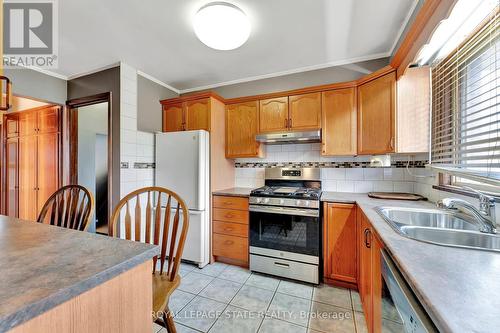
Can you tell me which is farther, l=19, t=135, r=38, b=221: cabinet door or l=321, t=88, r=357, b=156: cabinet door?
l=19, t=135, r=38, b=221: cabinet door

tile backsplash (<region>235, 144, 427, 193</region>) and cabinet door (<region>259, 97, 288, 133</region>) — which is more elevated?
cabinet door (<region>259, 97, 288, 133</region>)

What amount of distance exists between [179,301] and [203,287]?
0.26 meters

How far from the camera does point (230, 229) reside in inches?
96.7

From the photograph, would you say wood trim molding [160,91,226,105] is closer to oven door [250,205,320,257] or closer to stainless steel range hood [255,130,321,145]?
stainless steel range hood [255,130,321,145]

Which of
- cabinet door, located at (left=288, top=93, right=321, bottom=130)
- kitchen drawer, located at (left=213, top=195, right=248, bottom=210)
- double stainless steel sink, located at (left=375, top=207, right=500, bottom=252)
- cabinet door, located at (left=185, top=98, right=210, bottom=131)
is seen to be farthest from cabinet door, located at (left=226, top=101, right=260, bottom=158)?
double stainless steel sink, located at (left=375, top=207, right=500, bottom=252)

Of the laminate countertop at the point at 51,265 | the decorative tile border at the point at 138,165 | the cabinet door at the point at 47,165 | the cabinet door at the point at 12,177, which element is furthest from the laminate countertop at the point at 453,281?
the cabinet door at the point at 12,177

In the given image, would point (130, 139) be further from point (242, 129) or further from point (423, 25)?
point (423, 25)

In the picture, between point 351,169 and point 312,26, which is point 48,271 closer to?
point 312,26

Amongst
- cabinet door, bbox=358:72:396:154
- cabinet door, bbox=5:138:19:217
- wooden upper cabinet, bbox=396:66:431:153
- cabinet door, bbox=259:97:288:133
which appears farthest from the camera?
cabinet door, bbox=5:138:19:217

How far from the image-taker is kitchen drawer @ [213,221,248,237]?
7.85 ft

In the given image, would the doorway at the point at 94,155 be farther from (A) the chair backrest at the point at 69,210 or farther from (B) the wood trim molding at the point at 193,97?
(A) the chair backrest at the point at 69,210

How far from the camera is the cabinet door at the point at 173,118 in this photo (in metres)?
2.79

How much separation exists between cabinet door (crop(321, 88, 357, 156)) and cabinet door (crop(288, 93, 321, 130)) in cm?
6

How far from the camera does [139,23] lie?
180 centimetres
